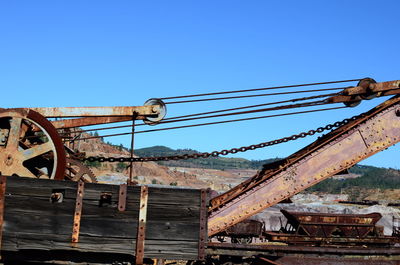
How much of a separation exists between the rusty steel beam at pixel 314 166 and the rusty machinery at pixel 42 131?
5.87ft

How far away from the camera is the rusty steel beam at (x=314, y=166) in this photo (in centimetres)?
663

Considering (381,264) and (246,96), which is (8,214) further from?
(381,264)

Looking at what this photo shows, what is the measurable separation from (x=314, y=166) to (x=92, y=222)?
3.29 meters

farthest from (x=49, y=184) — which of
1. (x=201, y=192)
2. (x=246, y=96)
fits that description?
(x=246, y=96)

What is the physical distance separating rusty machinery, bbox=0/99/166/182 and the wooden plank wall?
29.5 inches

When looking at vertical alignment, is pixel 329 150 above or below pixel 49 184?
above

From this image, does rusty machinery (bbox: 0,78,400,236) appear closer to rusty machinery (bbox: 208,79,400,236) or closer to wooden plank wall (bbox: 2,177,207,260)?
rusty machinery (bbox: 208,79,400,236)

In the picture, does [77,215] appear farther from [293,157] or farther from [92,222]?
[293,157]

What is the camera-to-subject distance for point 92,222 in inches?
208

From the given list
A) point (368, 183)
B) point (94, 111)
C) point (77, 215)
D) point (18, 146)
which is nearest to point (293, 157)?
point (94, 111)

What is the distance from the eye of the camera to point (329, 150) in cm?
669

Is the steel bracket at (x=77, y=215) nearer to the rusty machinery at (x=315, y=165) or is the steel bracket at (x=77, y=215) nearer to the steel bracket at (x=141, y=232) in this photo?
the steel bracket at (x=141, y=232)

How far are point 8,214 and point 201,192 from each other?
7.36 feet

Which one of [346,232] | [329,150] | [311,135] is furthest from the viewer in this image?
[346,232]
